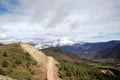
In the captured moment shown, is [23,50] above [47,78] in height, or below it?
above

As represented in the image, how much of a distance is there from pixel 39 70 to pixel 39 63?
9.93 m

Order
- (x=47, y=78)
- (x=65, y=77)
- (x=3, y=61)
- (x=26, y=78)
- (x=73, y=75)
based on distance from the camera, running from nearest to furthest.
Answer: (x=26, y=78), (x=47, y=78), (x=3, y=61), (x=65, y=77), (x=73, y=75)

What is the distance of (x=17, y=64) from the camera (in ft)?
262

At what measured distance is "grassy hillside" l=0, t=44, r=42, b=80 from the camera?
223 ft

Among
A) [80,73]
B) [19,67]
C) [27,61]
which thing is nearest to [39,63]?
[27,61]

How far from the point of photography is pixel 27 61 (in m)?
85.4

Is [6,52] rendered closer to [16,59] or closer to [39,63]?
[16,59]

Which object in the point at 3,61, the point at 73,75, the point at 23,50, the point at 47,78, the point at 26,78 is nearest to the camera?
the point at 26,78

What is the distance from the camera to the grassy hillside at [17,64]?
67825 millimetres

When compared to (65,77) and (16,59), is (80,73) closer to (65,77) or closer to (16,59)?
(65,77)

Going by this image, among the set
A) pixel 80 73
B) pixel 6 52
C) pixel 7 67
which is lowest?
pixel 80 73

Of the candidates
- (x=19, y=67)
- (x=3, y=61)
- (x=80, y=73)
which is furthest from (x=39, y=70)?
(x=80, y=73)

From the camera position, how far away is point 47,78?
72.3 metres

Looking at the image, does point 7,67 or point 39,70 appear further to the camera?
point 39,70
